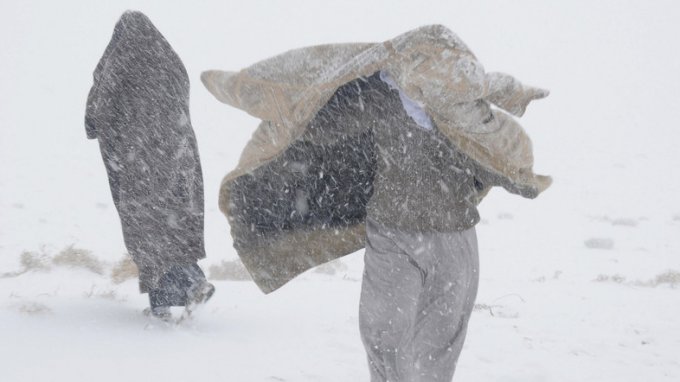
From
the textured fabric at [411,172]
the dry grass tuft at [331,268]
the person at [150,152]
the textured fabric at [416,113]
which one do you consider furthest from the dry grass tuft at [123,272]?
the textured fabric at [416,113]

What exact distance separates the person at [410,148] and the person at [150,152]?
47.8 inches

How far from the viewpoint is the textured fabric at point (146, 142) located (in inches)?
185

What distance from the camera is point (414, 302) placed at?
3.40 metres

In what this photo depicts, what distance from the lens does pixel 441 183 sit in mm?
3420

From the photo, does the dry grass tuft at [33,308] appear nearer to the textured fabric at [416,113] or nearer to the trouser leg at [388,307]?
the trouser leg at [388,307]

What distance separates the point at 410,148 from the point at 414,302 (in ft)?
2.25

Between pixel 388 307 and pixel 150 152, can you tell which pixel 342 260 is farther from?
pixel 388 307

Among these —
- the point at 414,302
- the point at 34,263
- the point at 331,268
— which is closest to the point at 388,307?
the point at 414,302

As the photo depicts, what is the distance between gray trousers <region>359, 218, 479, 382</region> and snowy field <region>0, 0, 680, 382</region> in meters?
1.13

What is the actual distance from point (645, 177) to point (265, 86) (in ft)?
72.0

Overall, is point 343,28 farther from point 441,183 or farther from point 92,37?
point 441,183

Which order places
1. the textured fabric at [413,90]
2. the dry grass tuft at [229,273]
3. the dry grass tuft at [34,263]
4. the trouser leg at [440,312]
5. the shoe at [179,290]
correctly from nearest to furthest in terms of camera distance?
1. the textured fabric at [413,90]
2. the trouser leg at [440,312]
3. the shoe at [179,290]
4. the dry grass tuft at [34,263]
5. the dry grass tuft at [229,273]

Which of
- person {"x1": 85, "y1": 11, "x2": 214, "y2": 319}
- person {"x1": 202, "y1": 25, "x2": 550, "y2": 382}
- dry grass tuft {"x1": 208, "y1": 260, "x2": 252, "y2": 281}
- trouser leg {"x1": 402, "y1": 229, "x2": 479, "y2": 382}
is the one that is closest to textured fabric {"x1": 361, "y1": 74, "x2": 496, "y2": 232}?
person {"x1": 202, "y1": 25, "x2": 550, "y2": 382}

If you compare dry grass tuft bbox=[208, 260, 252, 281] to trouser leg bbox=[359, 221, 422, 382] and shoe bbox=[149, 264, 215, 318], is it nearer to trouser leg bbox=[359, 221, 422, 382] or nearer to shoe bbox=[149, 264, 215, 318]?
shoe bbox=[149, 264, 215, 318]
